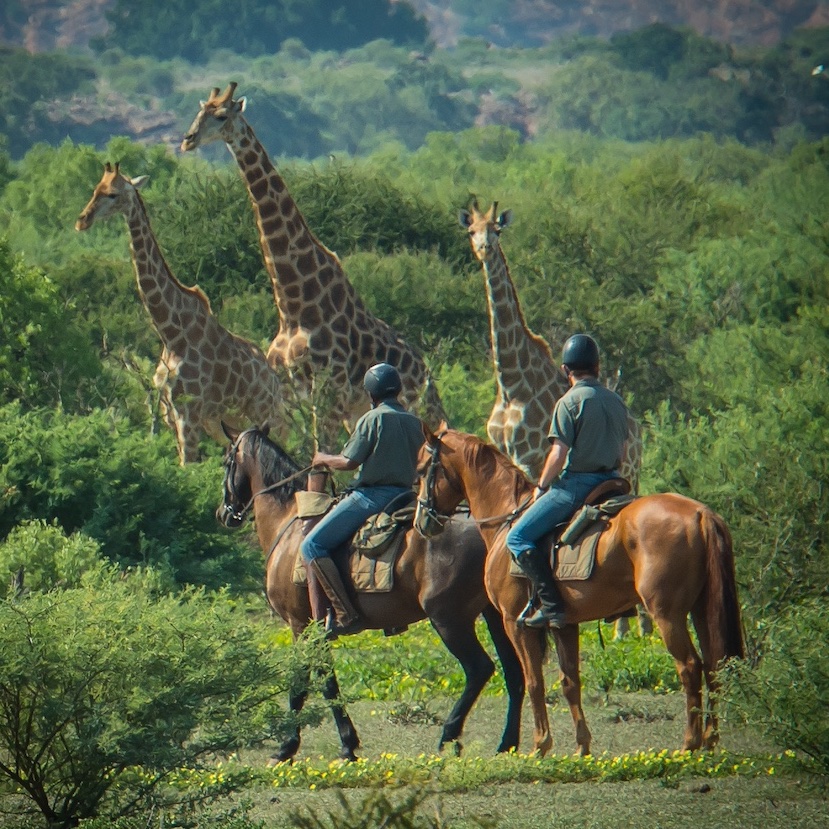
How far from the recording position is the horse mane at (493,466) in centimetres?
1112

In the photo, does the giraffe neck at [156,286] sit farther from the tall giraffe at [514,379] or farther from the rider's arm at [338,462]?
the rider's arm at [338,462]

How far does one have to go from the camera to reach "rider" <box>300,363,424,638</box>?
11.2 m

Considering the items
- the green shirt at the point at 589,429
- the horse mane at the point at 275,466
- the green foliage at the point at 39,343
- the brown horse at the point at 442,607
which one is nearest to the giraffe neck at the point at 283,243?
the green foliage at the point at 39,343

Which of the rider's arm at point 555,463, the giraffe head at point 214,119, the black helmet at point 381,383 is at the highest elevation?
the giraffe head at point 214,119

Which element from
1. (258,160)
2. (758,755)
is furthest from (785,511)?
(258,160)

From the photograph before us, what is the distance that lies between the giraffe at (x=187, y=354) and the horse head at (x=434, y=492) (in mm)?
8578

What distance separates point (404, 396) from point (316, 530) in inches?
351

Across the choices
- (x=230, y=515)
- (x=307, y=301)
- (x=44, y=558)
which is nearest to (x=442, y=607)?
(x=230, y=515)

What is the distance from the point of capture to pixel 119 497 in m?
17.5

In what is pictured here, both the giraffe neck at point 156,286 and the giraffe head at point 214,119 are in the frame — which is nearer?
the giraffe head at point 214,119

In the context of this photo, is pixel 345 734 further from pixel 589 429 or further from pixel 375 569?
pixel 589 429

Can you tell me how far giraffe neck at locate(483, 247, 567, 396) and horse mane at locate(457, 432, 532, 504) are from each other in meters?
6.18

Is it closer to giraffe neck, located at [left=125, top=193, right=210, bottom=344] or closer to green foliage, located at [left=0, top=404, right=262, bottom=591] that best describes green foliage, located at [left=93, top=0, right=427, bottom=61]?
giraffe neck, located at [left=125, top=193, right=210, bottom=344]

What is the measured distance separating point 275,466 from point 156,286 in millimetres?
8114
